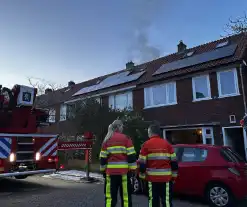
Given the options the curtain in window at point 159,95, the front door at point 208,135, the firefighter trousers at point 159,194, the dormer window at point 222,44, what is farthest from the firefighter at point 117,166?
the dormer window at point 222,44

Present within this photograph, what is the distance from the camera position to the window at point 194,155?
659 cm

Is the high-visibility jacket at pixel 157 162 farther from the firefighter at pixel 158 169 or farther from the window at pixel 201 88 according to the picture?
the window at pixel 201 88

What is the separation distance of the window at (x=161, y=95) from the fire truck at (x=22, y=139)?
8.73 meters

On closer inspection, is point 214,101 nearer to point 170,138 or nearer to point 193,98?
point 193,98

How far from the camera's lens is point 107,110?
16.5 meters

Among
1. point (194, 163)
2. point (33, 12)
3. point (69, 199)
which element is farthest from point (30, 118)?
point (33, 12)

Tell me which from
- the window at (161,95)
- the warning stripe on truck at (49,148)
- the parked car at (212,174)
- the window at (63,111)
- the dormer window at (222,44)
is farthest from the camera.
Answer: the window at (63,111)

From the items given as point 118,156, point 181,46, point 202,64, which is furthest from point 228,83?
point 118,156

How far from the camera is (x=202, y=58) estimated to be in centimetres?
1515

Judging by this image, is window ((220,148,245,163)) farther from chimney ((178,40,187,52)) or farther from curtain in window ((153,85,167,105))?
chimney ((178,40,187,52))

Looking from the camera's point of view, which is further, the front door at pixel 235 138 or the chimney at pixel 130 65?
the chimney at pixel 130 65

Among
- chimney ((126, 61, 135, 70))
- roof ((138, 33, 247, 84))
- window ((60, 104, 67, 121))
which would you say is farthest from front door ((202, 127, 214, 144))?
window ((60, 104, 67, 121))

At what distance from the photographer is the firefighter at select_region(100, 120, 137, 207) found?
A: 14.8 feet

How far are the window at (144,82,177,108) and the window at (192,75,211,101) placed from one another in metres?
1.34
